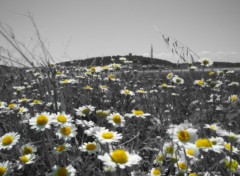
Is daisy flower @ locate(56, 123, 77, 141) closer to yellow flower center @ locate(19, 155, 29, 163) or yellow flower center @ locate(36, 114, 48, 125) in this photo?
yellow flower center @ locate(36, 114, 48, 125)

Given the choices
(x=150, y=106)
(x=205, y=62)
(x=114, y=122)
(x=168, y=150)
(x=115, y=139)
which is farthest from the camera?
(x=205, y=62)

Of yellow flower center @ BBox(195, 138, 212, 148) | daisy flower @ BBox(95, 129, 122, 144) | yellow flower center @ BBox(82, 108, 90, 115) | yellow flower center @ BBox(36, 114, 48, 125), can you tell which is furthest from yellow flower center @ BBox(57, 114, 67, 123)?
yellow flower center @ BBox(195, 138, 212, 148)

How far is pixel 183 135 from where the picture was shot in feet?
4.94

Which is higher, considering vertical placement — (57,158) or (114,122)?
(114,122)

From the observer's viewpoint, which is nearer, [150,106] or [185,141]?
[185,141]

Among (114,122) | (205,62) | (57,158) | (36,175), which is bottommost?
(36,175)

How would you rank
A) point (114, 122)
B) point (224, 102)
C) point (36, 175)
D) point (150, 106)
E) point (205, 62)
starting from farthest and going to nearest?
1. point (205, 62)
2. point (224, 102)
3. point (150, 106)
4. point (114, 122)
5. point (36, 175)

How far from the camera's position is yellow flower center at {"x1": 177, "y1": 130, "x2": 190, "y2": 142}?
4.89ft

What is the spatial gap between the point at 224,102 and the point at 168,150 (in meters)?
3.27

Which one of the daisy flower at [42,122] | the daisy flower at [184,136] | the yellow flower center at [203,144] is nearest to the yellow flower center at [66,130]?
the daisy flower at [42,122]

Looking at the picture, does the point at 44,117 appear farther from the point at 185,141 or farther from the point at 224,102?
the point at 224,102

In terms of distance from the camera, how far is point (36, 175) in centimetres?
204

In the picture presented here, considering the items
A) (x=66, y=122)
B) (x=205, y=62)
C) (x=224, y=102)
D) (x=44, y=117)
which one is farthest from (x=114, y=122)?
(x=205, y=62)

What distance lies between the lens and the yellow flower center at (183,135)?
1.49m
